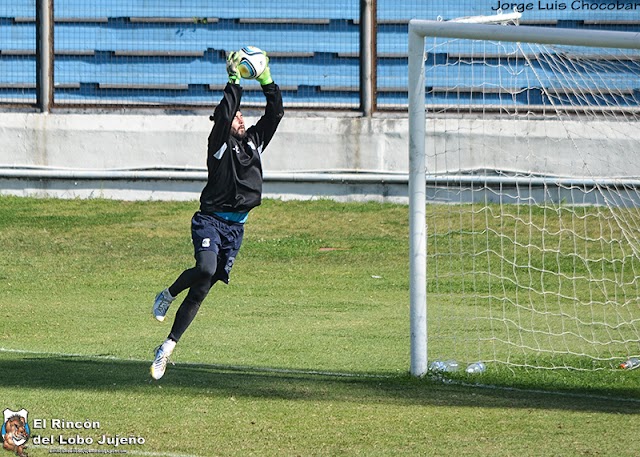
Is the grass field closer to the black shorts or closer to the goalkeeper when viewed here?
the goalkeeper

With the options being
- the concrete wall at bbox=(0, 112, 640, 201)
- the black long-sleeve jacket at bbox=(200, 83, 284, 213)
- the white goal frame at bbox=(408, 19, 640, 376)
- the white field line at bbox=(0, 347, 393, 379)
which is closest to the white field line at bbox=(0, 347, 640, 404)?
the white field line at bbox=(0, 347, 393, 379)

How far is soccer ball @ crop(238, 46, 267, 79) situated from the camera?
28.1ft

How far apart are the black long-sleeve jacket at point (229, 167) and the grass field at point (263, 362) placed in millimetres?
1361

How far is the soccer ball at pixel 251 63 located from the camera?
855cm

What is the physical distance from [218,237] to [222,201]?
0.27 meters

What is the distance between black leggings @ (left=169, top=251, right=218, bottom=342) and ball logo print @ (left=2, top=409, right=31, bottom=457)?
1.84m

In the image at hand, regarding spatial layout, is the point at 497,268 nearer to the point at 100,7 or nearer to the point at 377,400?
the point at 377,400

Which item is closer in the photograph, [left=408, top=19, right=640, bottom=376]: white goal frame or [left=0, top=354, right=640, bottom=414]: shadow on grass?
[left=0, top=354, right=640, bottom=414]: shadow on grass

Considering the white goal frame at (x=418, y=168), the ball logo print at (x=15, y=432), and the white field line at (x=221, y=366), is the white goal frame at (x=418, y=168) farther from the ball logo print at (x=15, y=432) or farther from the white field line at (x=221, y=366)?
the ball logo print at (x=15, y=432)

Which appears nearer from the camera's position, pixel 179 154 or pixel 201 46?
pixel 179 154

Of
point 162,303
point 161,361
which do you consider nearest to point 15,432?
point 161,361

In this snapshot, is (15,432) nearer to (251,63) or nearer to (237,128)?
(237,128)

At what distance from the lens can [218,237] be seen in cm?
849

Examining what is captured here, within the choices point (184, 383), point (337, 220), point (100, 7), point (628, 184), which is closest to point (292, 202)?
point (337, 220)
